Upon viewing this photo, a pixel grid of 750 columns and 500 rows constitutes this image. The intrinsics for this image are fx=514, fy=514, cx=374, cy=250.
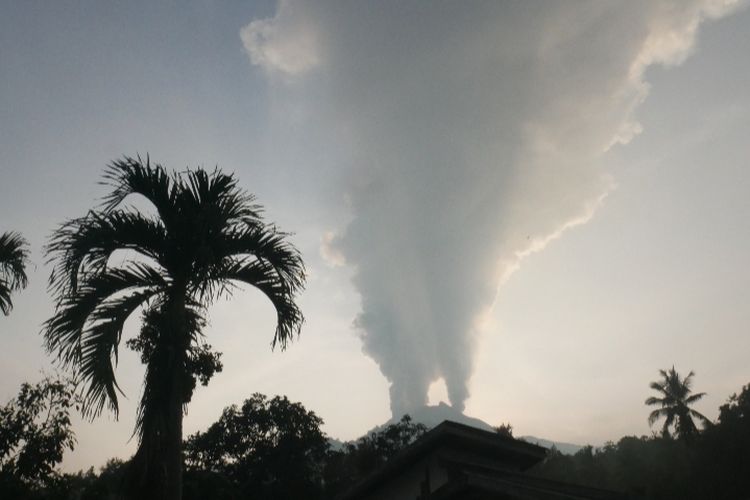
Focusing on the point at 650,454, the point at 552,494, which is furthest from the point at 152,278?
the point at 650,454

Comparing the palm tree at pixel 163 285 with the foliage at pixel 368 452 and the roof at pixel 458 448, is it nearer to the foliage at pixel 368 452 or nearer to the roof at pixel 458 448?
the roof at pixel 458 448

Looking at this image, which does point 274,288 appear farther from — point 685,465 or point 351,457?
point 351,457

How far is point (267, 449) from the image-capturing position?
52.6m

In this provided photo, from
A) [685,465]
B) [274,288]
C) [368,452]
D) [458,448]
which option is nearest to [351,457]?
[368,452]

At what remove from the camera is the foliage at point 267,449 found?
165 ft

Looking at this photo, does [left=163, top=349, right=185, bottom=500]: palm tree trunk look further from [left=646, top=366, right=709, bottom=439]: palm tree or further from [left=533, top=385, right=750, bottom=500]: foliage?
[left=646, top=366, right=709, bottom=439]: palm tree

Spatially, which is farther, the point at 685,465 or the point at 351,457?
the point at 351,457

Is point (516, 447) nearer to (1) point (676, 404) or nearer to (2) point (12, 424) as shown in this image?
(2) point (12, 424)

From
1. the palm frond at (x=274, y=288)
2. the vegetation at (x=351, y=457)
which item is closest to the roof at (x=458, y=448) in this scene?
the palm frond at (x=274, y=288)

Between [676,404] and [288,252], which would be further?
[676,404]

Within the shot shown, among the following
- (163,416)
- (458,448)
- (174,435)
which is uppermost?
(458,448)

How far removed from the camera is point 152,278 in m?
7.40

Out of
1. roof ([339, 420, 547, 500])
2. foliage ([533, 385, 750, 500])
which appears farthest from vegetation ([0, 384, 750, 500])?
roof ([339, 420, 547, 500])

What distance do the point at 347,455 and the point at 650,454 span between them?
104 feet
